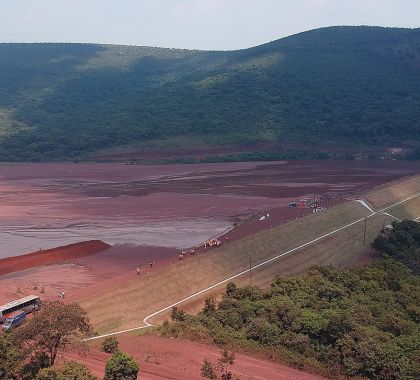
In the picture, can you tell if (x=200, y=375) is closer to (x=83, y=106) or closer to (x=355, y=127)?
(x=355, y=127)

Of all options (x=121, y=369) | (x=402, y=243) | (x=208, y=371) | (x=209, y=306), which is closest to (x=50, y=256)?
(x=209, y=306)

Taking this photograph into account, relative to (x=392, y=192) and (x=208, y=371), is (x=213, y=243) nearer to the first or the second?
(x=208, y=371)

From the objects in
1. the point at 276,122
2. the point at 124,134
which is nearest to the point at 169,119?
the point at 124,134

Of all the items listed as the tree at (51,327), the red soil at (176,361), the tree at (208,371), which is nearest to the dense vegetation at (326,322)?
the red soil at (176,361)

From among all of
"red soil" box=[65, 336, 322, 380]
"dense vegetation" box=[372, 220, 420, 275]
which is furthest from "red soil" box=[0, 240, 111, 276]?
"dense vegetation" box=[372, 220, 420, 275]

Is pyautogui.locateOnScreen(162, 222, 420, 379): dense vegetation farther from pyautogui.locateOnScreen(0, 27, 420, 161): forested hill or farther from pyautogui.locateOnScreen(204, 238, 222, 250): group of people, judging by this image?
pyautogui.locateOnScreen(0, 27, 420, 161): forested hill
